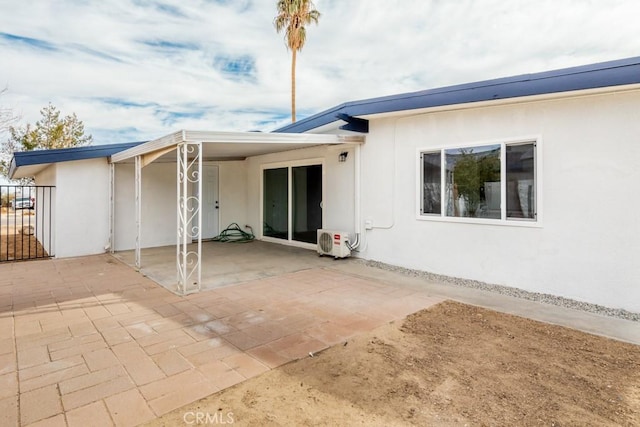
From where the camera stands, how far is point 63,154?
816 centimetres

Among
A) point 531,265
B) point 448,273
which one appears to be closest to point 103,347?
point 448,273

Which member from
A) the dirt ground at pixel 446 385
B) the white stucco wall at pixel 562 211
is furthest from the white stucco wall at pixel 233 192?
the dirt ground at pixel 446 385

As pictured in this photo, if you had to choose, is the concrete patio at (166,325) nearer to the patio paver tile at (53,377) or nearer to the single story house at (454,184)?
the patio paver tile at (53,377)

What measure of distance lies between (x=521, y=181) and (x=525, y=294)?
176 cm

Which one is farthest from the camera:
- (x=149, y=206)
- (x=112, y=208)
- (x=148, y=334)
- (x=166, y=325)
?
(x=149, y=206)

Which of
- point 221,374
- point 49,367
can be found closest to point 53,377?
point 49,367

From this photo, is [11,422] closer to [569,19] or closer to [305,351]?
[305,351]

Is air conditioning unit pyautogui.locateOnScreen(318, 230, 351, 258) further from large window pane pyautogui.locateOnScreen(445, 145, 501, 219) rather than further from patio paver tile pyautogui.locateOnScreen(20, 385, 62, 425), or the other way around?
patio paver tile pyautogui.locateOnScreen(20, 385, 62, 425)

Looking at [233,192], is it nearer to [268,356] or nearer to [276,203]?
[276,203]

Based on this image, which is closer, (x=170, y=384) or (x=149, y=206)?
(x=170, y=384)

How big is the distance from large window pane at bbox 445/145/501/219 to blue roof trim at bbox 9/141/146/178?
24.7 feet

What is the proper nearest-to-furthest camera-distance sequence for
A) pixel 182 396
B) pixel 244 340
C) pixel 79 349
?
pixel 182 396
pixel 79 349
pixel 244 340

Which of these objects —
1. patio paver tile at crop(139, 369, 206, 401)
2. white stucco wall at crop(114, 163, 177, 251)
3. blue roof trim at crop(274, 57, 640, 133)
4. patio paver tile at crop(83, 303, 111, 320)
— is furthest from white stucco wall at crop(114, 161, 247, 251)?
patio paver tile at crop(139, 369, 206, 401)

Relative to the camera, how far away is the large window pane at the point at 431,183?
259 inches
